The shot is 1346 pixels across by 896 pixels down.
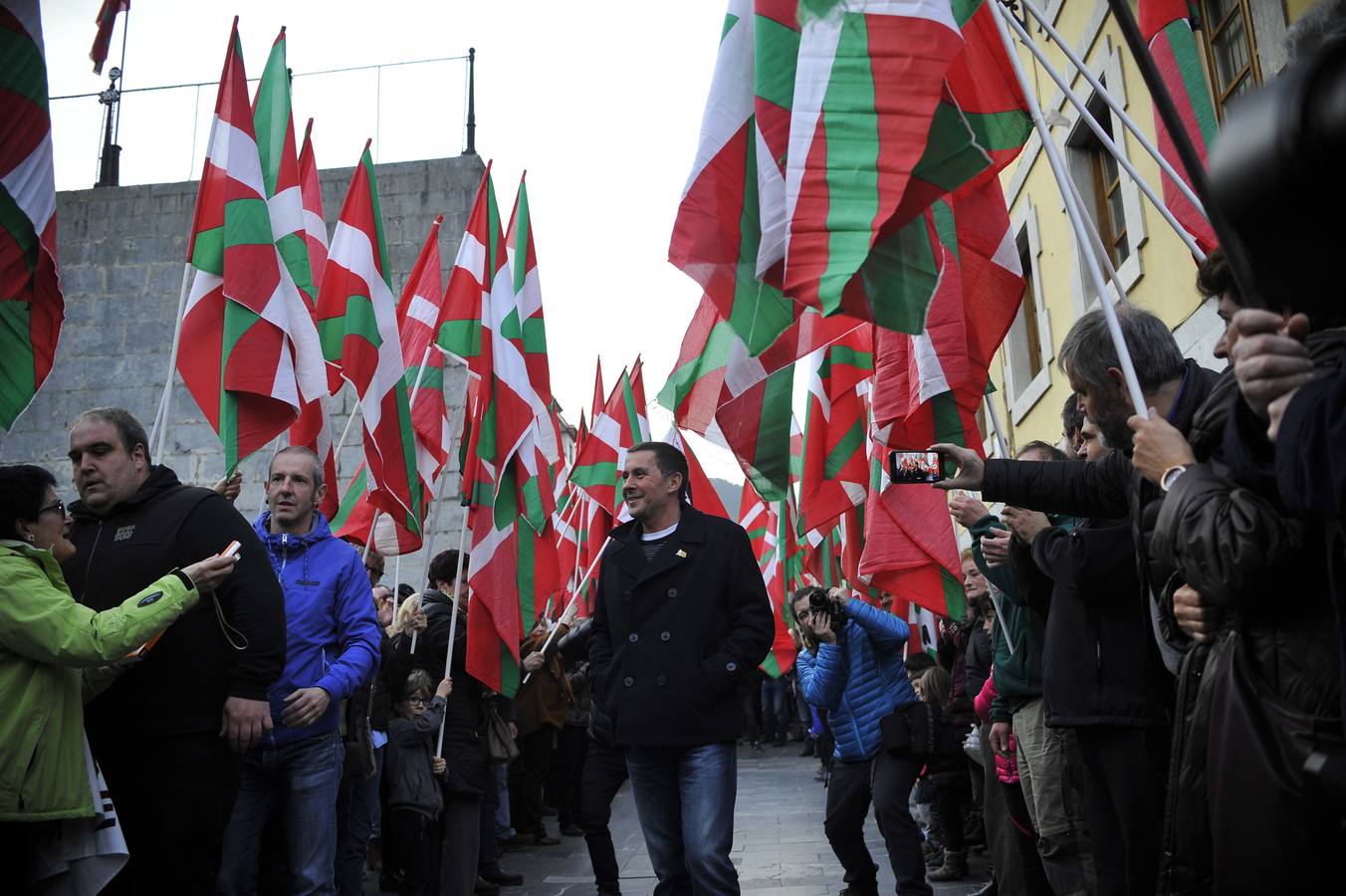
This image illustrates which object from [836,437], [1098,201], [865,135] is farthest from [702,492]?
[865,135]

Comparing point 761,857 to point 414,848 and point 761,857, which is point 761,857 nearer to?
point 761,857

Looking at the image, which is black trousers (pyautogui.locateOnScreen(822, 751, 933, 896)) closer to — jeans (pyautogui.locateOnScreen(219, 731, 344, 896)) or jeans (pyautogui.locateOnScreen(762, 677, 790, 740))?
jeans (pyautogui.locateOnScreen(219, 731, 344, 896))

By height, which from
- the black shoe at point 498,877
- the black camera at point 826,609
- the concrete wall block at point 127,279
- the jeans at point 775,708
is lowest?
the jeans at point 775,708

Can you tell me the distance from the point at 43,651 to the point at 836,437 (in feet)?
17.8

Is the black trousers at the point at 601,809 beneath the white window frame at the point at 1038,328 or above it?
beneath

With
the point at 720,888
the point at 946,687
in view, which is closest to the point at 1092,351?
the point at 720,888

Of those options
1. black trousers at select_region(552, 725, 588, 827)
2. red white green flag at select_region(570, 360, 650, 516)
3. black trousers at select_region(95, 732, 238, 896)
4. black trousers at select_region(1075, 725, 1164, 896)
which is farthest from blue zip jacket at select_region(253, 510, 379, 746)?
black trousers at select_region(552, 725, 588, 827)

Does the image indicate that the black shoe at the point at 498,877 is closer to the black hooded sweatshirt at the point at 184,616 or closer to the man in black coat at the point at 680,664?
the man in black coat at the point at 680,664

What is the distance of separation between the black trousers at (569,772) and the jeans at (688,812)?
668cm

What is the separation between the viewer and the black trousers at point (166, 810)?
4023mm

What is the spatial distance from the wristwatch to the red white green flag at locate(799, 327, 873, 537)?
17.6 feet

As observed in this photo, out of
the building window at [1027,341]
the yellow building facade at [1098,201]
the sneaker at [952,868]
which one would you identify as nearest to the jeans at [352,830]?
the sneaker at [952,868]

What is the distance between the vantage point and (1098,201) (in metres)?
11.8

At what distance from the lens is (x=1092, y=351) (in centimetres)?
355
